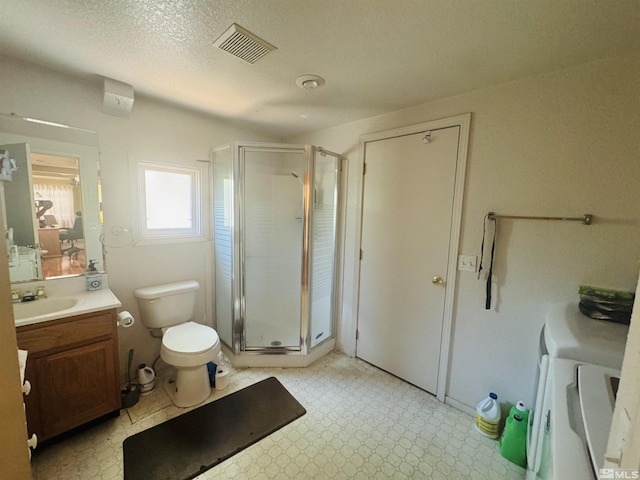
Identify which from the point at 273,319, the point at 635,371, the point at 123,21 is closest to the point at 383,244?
the point at 273,319

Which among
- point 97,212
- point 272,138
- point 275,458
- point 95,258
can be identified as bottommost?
point 275,458

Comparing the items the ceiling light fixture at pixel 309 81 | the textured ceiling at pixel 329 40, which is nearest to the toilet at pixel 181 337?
the textured ceiling at pixel 329 40

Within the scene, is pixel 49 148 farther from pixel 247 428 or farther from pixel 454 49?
pixel 454 49

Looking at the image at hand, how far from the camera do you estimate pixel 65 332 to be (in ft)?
4.91

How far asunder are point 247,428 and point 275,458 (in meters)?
0.29

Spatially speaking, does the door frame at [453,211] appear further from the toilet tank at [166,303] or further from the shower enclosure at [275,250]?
the toilet tank at [166,303]

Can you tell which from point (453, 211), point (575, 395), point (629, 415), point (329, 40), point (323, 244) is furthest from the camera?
point (323, 244)

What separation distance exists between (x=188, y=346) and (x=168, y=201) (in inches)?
49.7

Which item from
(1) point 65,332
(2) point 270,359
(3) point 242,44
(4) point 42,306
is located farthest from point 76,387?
(3) point 242,44

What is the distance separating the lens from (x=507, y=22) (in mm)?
1123

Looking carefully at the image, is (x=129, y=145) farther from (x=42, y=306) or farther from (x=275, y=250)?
(x=275, y=250)

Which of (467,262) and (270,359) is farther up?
(467,262)

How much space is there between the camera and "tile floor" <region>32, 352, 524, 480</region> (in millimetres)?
1463

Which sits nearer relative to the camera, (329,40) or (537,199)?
(329,40)
